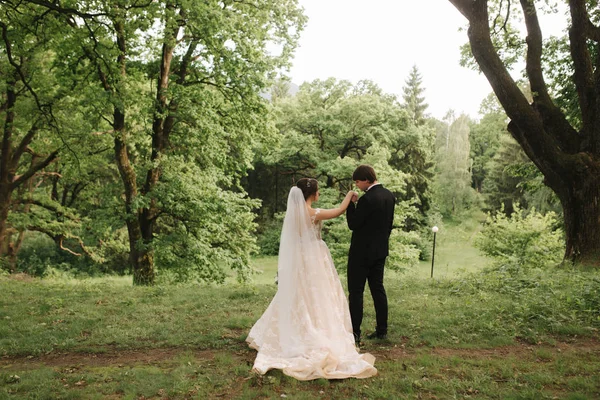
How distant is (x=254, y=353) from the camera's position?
17.9 ft

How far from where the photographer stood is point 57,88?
14.6 metres

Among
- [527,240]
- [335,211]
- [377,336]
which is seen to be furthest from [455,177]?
[335,211]

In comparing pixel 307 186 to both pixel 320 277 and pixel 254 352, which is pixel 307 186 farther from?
pixel 254 352

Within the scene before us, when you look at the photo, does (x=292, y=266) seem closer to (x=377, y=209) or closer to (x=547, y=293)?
(x=377, y=209)

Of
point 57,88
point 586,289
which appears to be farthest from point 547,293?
point 57,88

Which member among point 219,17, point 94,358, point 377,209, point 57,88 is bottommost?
point 94,358

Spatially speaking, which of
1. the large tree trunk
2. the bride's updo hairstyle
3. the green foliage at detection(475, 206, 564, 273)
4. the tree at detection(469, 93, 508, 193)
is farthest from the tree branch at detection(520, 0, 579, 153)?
the tree at detection(469, 93, 508, 193)

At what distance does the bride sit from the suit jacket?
0.20 m

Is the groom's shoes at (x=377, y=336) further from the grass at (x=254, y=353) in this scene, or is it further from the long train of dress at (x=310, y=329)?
the long train of dress at (x=310, y=329)

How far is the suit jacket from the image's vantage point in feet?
18.0

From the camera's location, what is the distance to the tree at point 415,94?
174ft

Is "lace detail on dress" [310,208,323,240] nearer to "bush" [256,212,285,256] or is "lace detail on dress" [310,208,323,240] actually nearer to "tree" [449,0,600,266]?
"tree" [449,0,600,266]

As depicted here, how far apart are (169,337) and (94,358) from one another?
1.02m

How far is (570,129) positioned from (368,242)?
23.6ft
